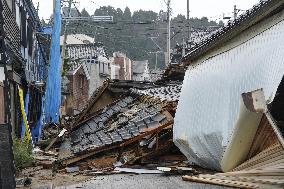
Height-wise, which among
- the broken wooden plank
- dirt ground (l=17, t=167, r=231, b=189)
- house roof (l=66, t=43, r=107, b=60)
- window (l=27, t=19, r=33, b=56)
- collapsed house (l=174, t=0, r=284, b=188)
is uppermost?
house roof (l=66, t=43, r=107, b=60)

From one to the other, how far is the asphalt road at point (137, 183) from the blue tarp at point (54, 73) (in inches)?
460

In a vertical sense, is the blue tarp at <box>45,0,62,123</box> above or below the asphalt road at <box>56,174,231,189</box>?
above

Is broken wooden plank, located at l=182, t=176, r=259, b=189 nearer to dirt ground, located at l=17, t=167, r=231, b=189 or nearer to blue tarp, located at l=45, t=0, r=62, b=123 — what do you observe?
dirt ground, located at l=17, t=167, r=231, b=189

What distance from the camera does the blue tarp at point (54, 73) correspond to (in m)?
19.8

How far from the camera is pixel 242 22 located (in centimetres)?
717

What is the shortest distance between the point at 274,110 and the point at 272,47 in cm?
233

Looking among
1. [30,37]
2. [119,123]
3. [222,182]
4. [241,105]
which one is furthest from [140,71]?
[222,182]

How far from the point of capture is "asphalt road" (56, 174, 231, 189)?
746 cm

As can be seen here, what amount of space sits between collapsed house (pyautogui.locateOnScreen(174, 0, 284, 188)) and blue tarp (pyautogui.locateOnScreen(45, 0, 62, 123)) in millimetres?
11287

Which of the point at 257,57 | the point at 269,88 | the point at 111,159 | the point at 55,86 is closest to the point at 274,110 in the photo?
the point at 257,57

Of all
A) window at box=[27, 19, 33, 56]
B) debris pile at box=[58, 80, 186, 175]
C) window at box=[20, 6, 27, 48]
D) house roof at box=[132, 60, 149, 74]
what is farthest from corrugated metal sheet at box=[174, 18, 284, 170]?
house roof at box=[132, 60, 149, 74]

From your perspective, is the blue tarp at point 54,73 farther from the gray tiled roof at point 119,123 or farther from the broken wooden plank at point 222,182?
the broken wooden plank at point 222,182

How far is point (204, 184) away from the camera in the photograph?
7.21 m

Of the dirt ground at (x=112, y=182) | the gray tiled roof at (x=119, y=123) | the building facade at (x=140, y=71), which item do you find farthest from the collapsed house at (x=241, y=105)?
the building facade at (x=140, y=71)
